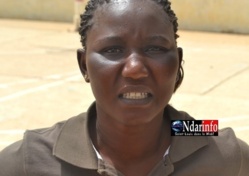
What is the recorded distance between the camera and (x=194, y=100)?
6320 mm

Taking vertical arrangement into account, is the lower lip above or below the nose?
below

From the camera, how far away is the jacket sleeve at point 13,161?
70.6 inches

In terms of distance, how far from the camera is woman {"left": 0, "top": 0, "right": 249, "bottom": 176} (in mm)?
1693

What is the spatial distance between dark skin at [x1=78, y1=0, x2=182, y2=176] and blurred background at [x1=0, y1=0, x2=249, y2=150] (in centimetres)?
308

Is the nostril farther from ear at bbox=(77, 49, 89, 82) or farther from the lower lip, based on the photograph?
ear at bbox=(77, 49, 89, 82)

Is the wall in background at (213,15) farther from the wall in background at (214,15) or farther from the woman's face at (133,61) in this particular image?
the woman's face at (133,61)

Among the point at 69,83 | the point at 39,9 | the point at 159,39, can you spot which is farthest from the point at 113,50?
the point at 39,9

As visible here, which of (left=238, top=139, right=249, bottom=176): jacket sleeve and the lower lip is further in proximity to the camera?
(left=238, top=139, right=249, bottom=176): jacket sleeve

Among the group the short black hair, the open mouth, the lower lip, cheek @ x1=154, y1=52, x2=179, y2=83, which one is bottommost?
the lower lip

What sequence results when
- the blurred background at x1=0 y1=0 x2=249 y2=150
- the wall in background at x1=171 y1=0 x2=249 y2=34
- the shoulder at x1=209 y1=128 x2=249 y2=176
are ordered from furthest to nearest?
the wall in background at x1=171 y1=0 x2=249 y2=34
the blurred background at x1=0 y1=0 x2=249 y2=150
the shoulder at x1=209 y1=128 x2=249 y2=176

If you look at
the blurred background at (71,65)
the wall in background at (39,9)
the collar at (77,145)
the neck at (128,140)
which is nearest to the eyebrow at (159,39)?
the neck at (128,140)

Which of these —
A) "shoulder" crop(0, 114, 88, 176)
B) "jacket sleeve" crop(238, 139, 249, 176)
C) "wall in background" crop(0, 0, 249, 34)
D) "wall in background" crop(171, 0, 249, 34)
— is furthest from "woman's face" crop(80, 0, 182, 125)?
"wall in background" crop(171, 0, 249, 34)

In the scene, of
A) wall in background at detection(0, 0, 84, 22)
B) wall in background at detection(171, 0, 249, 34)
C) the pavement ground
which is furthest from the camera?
wall in background at detection(0, 0, 84, 22)

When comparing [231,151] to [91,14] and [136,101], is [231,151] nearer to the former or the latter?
[136,101]
